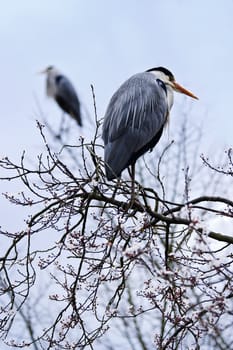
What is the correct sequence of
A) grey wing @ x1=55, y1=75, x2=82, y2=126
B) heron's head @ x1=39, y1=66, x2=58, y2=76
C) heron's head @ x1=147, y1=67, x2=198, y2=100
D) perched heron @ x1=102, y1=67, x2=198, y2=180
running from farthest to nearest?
1. heron's head @ x1=39, y1=66, x2=58, y2=76
2. grey wing @ x1=55, y1=75, x2=82, y2=126
3. heron's head @ x1=147, y1=67, x2=198, y2=100
4. perched heron @ x1=102, y1=67, x2=198, y2=180

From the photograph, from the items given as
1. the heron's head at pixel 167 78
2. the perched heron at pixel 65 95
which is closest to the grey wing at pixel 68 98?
the perched heron at pixel 65 95

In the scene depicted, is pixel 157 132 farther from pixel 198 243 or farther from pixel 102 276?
pixel 198 243

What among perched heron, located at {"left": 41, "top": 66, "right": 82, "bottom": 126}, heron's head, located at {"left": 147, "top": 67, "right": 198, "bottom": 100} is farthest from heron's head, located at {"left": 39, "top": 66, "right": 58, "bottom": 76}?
heron's head, located at {"left": 147, "top": 67, "right": 198, "bottom": 100}

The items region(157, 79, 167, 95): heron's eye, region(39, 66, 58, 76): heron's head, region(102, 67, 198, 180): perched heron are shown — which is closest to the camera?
region(102, 67, 198, 180): perched heron

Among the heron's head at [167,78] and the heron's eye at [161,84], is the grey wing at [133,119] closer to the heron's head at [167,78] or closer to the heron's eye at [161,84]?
the heron's eye at [161,84]

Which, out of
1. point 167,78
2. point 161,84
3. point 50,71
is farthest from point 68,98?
point 161,84

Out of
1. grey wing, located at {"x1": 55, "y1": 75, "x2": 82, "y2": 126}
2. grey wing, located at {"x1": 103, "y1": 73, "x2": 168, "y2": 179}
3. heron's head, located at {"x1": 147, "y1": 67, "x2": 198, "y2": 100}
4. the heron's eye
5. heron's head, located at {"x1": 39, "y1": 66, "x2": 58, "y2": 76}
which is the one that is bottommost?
grey wing, located at {"x1": 103, "y1": 73, "x2": 168, "y2": 179}

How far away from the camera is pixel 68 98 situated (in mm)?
11586

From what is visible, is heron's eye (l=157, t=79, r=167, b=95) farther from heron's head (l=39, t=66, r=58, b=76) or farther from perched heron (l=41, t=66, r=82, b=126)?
heron's head (l=39, t=66, r=58, b=76)

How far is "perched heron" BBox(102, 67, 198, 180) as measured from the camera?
4.66 metres

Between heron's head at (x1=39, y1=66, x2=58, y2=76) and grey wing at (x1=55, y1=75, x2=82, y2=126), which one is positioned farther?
heron's head at (x1=39, y1=66, x2=58, y2=76)

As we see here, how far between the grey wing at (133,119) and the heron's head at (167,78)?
1.27 feet

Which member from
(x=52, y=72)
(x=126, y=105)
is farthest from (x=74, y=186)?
(x=52, y=72)

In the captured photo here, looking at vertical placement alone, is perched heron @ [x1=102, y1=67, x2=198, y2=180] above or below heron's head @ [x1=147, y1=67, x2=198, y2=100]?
below
